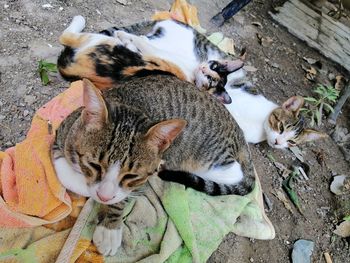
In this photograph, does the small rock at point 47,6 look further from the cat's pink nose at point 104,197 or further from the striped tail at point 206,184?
the cat's pink nose at point 104,197

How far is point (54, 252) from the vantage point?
196cm

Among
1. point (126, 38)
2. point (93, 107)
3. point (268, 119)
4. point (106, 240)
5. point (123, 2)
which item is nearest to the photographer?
point (93, 107)

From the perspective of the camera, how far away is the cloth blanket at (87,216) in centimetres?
197

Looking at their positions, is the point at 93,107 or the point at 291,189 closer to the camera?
the point at 93,107

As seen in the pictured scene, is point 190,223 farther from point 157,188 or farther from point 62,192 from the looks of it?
point 62,192

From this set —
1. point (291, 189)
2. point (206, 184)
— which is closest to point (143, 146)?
point (206, 184)

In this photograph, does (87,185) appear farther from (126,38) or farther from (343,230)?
(343,230)

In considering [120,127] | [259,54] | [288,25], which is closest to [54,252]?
[120,127]

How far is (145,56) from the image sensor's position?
286 cm

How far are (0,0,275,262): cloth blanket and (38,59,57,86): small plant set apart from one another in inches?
15.5

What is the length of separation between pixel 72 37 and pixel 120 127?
1219 mm

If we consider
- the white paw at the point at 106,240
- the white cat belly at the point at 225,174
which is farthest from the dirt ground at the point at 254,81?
the white paw at the point at 106,240

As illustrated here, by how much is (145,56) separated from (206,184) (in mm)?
983

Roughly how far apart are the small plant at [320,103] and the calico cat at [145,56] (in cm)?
85
